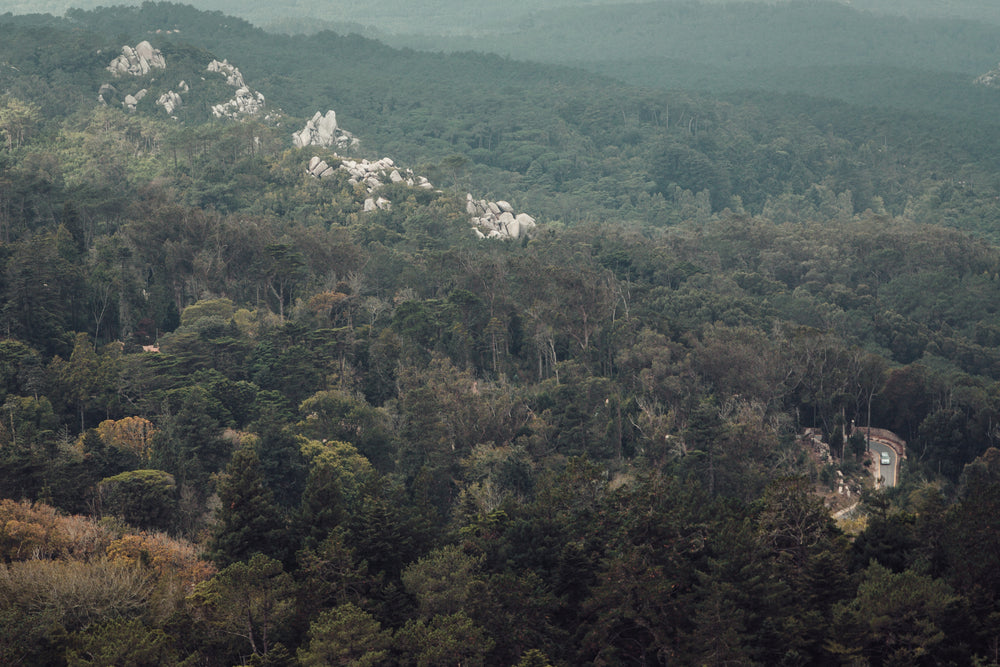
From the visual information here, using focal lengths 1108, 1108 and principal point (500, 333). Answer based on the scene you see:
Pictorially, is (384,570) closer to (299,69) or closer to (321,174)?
(321,174)

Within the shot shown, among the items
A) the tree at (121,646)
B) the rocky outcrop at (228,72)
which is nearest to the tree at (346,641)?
the tree at (121,646)

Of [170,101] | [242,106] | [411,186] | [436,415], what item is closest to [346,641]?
[436,415]

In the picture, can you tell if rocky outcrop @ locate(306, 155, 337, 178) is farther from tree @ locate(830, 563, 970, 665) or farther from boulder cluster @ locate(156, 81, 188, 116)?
tree @ locate(830, 563, 970, 665)

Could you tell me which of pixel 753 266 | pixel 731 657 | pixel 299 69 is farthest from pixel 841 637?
pixel 299 69

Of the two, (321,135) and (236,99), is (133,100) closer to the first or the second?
(236,99)

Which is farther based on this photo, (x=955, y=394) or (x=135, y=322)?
(x=135, y=322)

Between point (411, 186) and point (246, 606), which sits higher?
point (411, 186)

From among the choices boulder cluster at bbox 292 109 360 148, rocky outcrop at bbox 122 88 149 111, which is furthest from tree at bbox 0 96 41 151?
boulder cluster at bbox 292 109 360 148

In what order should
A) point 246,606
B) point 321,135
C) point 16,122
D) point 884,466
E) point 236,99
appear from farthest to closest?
point 236,99, point 321,135, point 16,122, point 884,466, point 246,606
